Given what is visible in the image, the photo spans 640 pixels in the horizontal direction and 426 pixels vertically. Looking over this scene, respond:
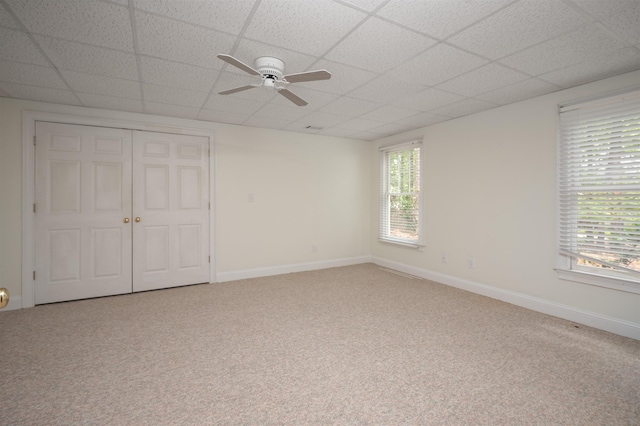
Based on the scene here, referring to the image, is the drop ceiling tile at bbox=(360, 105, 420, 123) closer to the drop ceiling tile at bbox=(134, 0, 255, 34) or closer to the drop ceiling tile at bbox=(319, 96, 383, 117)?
the drop ceiling tile at bbox=(319, 96, 383, 117)

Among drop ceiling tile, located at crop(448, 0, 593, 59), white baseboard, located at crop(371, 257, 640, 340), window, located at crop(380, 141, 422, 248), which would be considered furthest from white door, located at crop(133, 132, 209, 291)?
drop ceiling tile, located at crop(448, 0, 593, 59)

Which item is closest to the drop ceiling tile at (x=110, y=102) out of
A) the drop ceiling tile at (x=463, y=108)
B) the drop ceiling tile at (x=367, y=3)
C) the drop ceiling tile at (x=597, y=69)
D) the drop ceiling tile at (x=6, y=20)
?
the drop ceiling tile at (x=6, y=20)

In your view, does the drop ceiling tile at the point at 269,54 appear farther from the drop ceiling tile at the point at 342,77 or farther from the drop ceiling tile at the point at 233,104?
the drop ceiling tile at the point at 233,104

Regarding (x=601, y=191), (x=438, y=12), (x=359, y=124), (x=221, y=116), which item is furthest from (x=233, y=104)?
(x=601, y=191)

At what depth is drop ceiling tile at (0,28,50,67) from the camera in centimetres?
207

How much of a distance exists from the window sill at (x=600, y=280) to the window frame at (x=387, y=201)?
1888 millimetres

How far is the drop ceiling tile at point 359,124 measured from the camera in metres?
4.36

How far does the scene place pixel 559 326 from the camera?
9.49 feet

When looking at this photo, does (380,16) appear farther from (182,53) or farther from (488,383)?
(488,383)

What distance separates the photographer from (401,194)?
5.18 meters

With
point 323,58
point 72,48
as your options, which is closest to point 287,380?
point 323,58

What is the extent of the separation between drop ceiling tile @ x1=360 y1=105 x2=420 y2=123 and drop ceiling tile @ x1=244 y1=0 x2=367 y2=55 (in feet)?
5.53

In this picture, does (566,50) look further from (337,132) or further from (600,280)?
(337,132)

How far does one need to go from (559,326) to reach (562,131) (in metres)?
2.00
